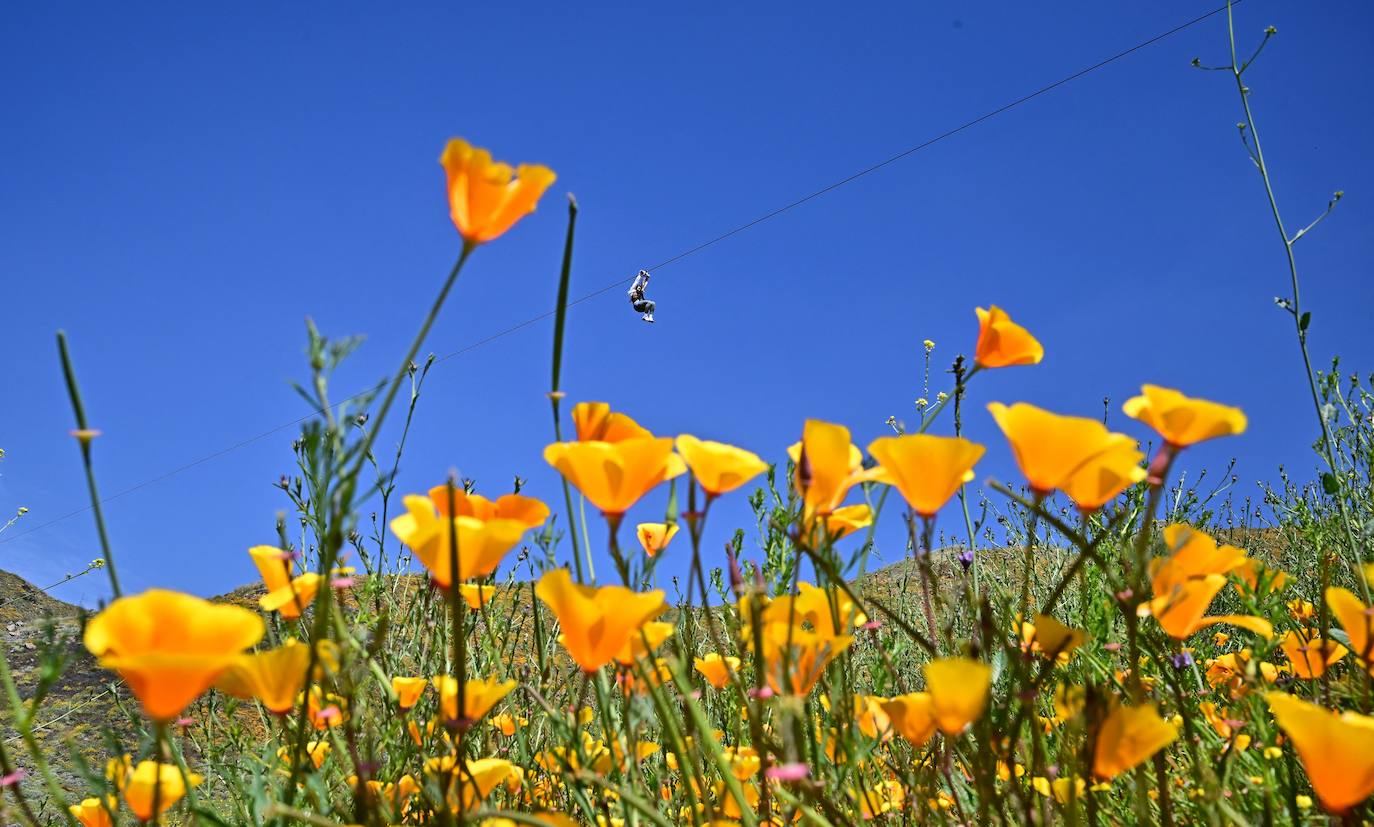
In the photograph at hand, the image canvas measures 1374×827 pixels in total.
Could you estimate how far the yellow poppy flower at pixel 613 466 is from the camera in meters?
0.79

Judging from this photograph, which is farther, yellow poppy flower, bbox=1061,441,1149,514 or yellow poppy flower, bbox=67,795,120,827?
yellow poppy flower, bbox=67,795,120,827

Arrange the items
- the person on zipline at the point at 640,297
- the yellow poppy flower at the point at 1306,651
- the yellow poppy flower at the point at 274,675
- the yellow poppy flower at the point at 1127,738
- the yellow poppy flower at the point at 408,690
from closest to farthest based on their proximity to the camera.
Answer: the yellow poppy flower at the point at 1127,738 < the yellow poppy flower at the point at 274,675 < the yellow poppy flower at the point at 408,690 < the yellow poppy flower at the point at 1306,651 < the person on zipline at the point at 640,297

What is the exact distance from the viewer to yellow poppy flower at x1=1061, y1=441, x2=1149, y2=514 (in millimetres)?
793

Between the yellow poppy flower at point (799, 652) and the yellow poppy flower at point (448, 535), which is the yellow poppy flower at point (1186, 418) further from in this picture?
the yellow poppy flower at point (448, 535)

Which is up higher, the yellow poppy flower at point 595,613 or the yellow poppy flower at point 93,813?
the yellow poppy flower at point 595,613

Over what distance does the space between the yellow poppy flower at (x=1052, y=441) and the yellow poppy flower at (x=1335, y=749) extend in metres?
0.25

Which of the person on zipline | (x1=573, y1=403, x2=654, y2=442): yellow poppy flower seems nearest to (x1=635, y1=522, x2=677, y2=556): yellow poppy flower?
(x1=573, y1=403, x2=654, y2=442): yellow poppy flower

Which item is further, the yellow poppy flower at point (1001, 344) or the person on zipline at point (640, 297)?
the person on zipline at point (640, 297)

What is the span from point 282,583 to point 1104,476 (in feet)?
2.84

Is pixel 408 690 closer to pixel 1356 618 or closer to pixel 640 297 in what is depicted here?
pixel 1356 618

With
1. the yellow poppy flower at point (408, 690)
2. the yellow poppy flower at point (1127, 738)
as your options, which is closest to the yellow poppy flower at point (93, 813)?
the yellow poppy flower at point (408, 690)

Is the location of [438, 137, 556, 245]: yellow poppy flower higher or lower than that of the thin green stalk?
higher

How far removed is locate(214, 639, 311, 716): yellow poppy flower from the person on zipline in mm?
3117

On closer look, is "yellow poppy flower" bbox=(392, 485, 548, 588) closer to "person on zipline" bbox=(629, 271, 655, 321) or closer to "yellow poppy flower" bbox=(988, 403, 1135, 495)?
"yellow poppy flower" bbox=(988, 403, 1135, 495)
